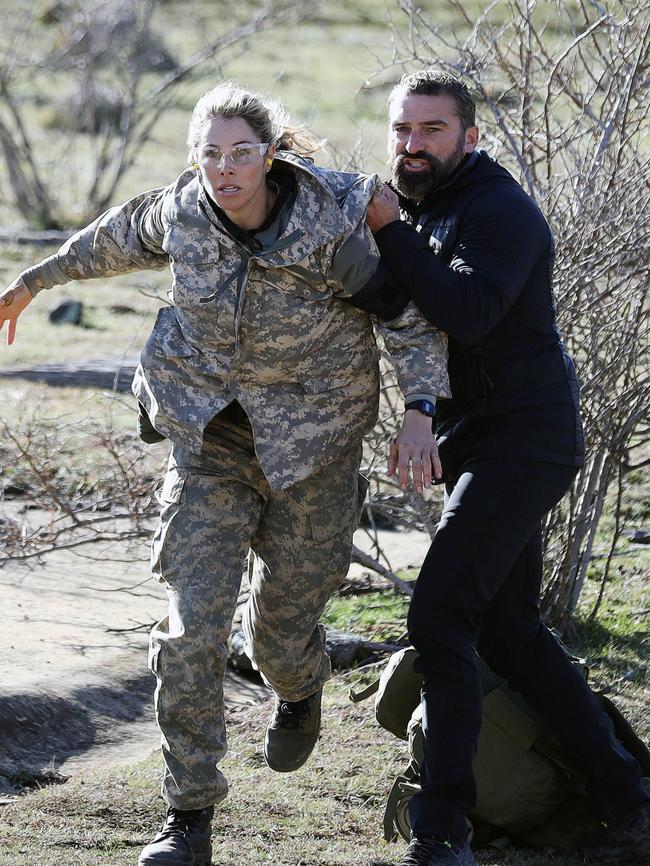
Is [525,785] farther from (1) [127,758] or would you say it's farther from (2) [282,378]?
(1) [127,758]

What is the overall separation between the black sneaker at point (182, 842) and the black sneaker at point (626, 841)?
3.24 ft

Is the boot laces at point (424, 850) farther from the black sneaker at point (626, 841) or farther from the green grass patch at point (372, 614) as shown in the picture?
the green grass patch at point (372, 614)

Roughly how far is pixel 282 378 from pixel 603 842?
146cm

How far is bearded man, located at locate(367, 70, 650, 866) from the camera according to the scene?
329 centimetres

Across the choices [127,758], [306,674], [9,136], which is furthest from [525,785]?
[9,136]

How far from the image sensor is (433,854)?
320 cm

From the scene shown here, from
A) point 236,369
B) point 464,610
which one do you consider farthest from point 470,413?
point 236,369

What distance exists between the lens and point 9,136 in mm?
15078

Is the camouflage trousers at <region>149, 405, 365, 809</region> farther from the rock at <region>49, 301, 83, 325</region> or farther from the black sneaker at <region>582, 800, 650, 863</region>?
the rock at <region>49, 301, 83, 325</region>

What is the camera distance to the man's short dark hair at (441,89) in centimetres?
346

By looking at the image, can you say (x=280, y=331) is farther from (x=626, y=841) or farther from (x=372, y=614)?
(x=372, y=614)

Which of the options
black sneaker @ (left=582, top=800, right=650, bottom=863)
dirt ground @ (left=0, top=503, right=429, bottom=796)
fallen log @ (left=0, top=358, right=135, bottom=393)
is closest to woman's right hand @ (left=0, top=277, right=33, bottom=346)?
dirt ground @ (left=0, top=503, right=429, bottom=796)

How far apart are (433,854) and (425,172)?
1603 millimetres

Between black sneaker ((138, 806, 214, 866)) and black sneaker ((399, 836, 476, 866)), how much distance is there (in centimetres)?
53
